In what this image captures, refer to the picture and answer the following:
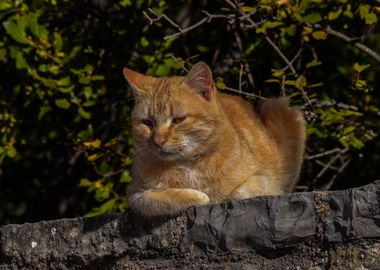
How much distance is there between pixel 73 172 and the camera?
267 inches

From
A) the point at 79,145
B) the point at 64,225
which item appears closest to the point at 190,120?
the point at 64,225

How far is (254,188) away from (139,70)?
2.01 metres

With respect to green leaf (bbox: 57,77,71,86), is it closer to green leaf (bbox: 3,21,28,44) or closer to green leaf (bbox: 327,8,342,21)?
green leaf (bbox: 3,21,28,44)

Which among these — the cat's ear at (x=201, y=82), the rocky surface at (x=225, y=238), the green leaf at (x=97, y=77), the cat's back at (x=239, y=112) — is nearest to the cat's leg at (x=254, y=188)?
the cat's back at (x=239, y=112)

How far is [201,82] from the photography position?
4.13 meters

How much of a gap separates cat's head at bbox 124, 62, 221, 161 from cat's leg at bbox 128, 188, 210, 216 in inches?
10.1

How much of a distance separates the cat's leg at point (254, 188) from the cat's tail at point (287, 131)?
0.73 feet

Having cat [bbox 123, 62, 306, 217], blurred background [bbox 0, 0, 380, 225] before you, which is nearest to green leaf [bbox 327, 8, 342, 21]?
blurred background [bbox 0, 0, 380, 225]

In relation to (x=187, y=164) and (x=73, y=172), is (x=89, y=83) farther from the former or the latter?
(x=187, y=164)

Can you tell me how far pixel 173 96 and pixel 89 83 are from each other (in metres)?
1.66

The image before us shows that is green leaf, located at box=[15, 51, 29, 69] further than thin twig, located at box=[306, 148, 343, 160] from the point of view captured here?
Yes

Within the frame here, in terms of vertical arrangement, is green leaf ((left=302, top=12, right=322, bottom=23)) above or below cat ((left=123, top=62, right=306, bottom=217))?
above

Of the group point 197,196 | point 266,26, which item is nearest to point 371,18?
point 266,26

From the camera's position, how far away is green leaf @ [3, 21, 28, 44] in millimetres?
5531
